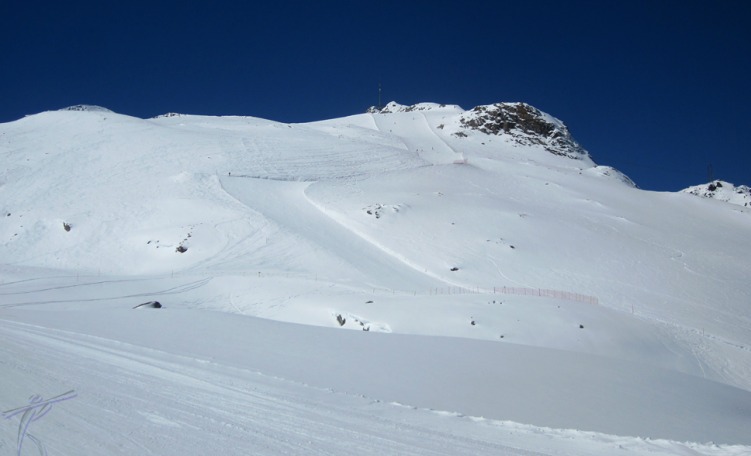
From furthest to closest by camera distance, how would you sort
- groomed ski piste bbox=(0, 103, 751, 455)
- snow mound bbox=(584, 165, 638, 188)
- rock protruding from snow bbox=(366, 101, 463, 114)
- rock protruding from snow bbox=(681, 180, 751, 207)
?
1. rock protruding from snow bbox=(366, 101, 463, 114)
2. rock protruding from snow bbox=(681, 180, 751, 207)
3. snow mound bbox=(584, 165, 638, 188)
4. groomed ski piste bbox=(0, 103, 751, 455)

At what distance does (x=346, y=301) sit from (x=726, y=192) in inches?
2990

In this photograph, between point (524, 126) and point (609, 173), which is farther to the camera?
point (524, 126)

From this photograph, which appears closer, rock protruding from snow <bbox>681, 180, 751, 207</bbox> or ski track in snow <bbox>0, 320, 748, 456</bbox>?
ski track in snow <bbox>0, 320, 748, 456</bbox>

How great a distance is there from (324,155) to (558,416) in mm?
36952

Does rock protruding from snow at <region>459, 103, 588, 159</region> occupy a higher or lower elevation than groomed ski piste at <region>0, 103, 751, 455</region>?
higher

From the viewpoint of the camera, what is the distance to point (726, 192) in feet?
237

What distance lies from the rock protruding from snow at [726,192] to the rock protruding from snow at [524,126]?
18.6 m

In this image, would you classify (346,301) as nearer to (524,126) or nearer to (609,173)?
(609,173)

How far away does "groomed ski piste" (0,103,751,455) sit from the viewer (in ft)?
20.6

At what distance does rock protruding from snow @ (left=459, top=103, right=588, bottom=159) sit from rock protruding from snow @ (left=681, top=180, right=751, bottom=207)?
18.6 m

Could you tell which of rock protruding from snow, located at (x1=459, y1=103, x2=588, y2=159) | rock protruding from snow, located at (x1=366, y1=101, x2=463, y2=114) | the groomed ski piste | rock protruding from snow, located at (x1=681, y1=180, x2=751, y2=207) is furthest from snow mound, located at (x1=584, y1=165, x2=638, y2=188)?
rock protruding from snow, located at (x1=366, y1=101, x2=463, y2=114)

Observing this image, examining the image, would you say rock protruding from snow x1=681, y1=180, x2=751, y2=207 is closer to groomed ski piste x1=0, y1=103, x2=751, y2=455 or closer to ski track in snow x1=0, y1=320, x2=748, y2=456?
groomed ski piste x1=0, y1=103, x2=751, y2=455

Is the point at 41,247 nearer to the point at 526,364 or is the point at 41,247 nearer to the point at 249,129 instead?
the point at 526,364

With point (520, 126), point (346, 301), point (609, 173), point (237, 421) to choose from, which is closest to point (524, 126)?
point (520, 126)
